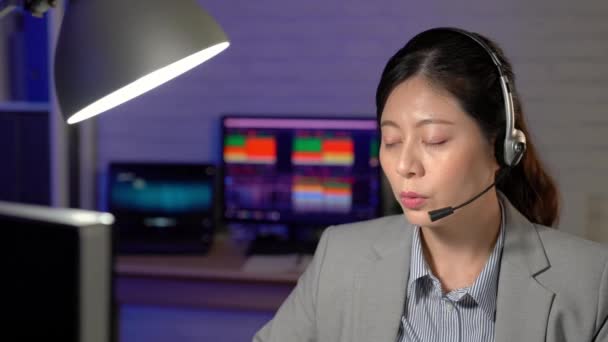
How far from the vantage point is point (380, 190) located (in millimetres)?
2934

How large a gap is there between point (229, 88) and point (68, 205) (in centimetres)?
88

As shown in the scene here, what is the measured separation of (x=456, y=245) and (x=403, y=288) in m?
0.13

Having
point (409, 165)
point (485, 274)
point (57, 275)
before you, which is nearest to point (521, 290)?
point (485, 274)

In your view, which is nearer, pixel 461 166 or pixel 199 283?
pixel 461 166

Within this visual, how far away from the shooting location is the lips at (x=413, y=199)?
1271 mm

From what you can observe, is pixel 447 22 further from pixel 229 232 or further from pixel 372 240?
pixel 372 240

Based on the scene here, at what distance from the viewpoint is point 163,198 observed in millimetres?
3031

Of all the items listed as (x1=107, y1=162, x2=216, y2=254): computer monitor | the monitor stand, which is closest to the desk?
the monitor stand

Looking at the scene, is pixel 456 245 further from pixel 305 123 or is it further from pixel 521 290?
pixel 305 123

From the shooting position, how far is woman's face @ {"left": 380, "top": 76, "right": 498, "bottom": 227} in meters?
1.27

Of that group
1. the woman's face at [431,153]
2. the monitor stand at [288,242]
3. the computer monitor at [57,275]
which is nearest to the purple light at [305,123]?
the monitor stand at [288,242]

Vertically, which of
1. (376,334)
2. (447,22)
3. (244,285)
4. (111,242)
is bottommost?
(244,285)

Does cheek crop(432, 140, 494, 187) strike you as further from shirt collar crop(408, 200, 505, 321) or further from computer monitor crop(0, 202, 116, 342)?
computer monitor crop(0, 202, 116, 342)

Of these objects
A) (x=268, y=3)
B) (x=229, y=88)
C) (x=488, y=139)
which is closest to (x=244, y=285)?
(x=229, y=88)
